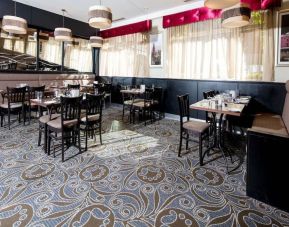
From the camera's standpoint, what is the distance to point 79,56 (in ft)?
26.7

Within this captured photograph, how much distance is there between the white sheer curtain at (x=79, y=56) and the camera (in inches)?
305

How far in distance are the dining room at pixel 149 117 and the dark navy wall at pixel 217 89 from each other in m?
0.02

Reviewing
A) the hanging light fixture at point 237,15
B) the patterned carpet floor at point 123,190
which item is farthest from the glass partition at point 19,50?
the hanging light fixture at point 237,15

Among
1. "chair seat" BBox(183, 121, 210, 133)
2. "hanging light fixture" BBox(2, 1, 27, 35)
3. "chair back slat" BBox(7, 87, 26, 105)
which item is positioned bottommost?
"chair seat" BBox(183, 121, 210, 133)

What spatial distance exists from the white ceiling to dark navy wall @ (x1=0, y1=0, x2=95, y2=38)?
0.16 m

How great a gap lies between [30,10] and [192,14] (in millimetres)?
4896

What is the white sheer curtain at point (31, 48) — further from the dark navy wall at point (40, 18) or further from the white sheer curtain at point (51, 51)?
the dark navy wall at point (40, 18)

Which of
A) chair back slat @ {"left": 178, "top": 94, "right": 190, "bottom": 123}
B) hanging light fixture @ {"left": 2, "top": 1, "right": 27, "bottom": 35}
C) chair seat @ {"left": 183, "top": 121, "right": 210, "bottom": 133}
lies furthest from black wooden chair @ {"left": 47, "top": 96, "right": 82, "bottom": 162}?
hanging light fixture @ {"left": 2, "top": 1, "right": 27, "bottom": 35}

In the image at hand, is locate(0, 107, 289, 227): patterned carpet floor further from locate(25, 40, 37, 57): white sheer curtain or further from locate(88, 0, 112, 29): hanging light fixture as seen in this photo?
locate(25, 40, 37, 57): white sheer curtain

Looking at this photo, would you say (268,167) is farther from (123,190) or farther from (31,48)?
(31,48)

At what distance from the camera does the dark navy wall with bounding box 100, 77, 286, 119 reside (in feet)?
14.1

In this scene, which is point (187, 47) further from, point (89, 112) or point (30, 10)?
point (30, 10)

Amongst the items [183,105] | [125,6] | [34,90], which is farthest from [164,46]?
[34,90]

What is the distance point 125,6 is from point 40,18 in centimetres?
280
